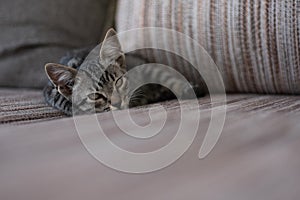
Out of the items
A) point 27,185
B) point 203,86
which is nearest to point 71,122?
point 27,185

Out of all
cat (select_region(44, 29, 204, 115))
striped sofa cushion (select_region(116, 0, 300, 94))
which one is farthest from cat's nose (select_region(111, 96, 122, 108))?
striped sofa cushion (select_region(116, 0, 300, 94))

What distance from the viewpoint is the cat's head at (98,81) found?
980 millimetres

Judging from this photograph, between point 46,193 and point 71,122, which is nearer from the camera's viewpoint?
point 46,193

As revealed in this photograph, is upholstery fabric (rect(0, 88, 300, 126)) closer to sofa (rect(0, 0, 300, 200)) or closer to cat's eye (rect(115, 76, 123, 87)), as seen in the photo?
sofa (rect(0, 0, 300, 200))

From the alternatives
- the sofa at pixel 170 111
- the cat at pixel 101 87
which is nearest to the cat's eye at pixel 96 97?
the cat at pixel 101 87

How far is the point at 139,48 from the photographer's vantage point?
3.79 feet

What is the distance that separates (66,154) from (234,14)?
2.01 ft

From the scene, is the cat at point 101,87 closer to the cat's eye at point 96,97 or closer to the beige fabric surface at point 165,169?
the cat's eye at point 96,97

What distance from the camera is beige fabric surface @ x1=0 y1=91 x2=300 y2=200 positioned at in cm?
40

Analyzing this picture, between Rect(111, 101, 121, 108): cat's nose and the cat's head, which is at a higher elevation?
the cat's head

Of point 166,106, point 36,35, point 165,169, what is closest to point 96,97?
point 166,106

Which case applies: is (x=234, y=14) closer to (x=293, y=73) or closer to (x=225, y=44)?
(x=225, y=44)

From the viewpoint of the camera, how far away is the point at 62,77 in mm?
981

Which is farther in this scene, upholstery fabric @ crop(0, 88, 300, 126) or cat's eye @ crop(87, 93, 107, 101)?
cat's eye @ crop(87, 93, 107, 101)
